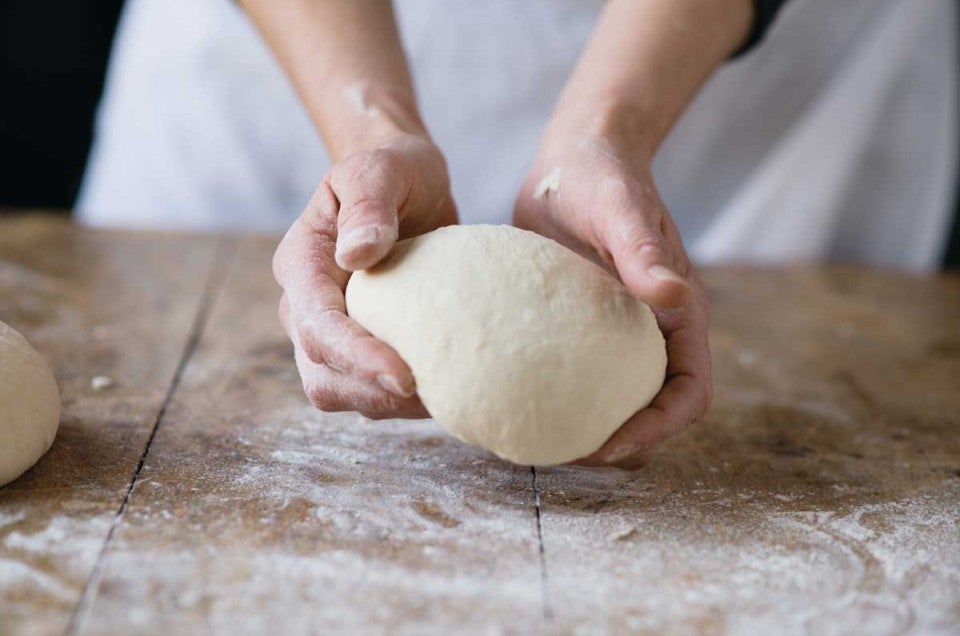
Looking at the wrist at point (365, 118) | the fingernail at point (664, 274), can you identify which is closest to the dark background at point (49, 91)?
the wrist at point (365, 118)

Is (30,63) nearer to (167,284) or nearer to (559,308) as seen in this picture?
(167,284)

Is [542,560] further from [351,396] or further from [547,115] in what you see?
[547,115]

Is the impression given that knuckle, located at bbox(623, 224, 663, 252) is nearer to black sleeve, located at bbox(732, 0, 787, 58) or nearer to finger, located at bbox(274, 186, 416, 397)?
finger, located at bbox(274, 186, 416, 397)

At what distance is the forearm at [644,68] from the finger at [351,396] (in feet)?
1.82

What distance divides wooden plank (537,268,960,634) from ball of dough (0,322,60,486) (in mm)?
675

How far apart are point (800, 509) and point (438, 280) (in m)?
0.59

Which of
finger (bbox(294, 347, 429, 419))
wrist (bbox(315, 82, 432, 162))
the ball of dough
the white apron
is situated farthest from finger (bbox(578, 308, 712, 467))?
the white apron

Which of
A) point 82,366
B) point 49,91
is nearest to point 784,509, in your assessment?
point 82,366

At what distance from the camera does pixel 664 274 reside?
115 centimetres

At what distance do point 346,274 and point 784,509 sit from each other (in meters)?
0.68

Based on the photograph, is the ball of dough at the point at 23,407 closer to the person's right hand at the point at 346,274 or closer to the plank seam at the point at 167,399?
the plank seam at the point at 167,399

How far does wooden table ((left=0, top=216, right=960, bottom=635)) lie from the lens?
1.10 m

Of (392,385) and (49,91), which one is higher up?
(392,385)

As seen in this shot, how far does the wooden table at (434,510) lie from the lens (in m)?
1.10
